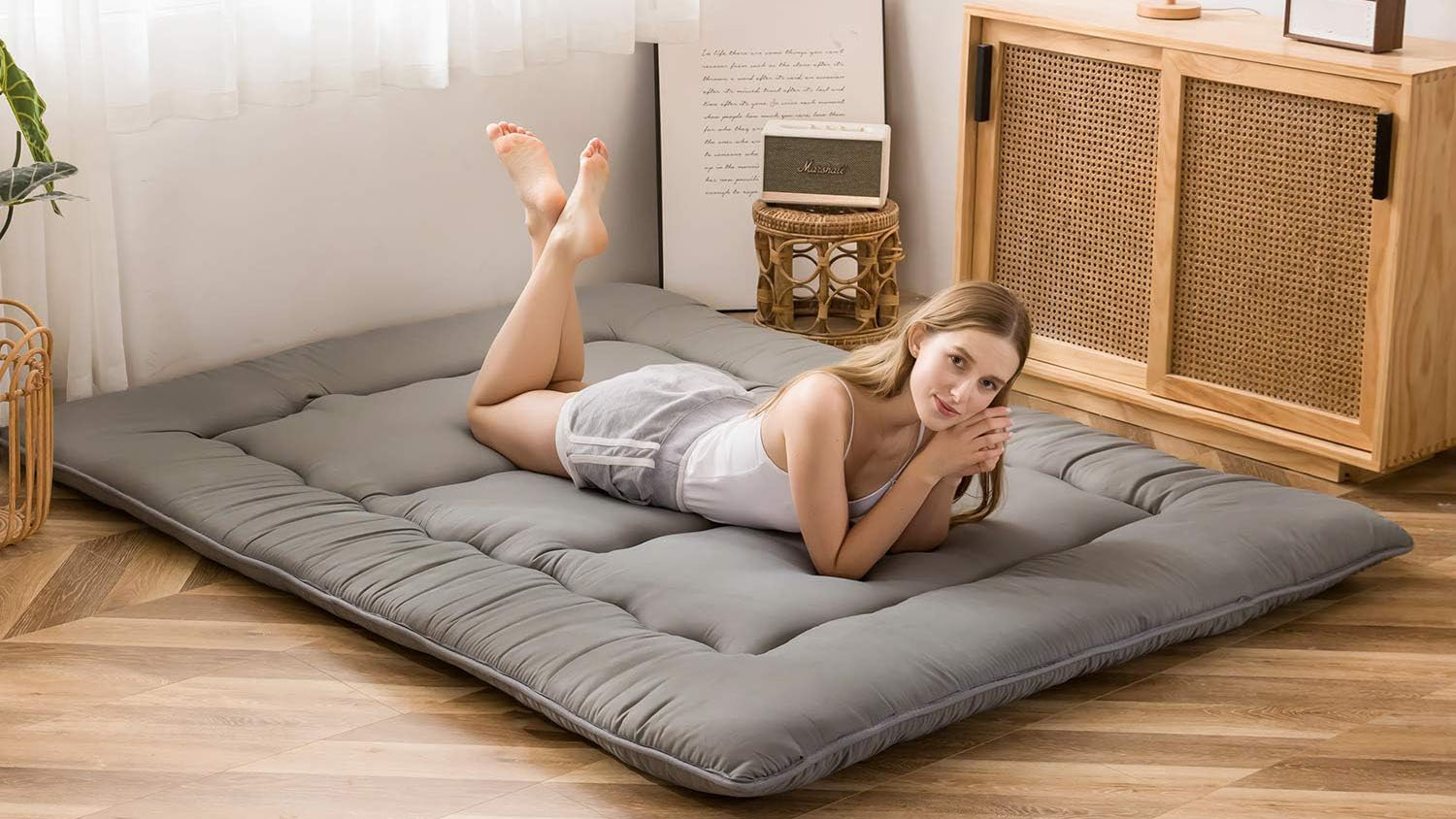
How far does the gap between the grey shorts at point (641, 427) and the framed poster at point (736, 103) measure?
131 centimetres

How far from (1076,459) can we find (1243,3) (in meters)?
1.16

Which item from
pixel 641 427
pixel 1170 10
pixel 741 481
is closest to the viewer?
pixel 741 481

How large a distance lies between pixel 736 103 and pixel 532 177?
1090mm

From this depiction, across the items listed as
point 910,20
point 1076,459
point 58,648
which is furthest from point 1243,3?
point 58,648

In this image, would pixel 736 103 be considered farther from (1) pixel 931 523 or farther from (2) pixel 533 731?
(2) pixel 533 731

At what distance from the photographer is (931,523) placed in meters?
2.50

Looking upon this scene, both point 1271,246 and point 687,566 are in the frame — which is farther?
point 1271,246

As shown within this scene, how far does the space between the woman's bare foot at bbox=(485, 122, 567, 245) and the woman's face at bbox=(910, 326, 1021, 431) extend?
910mm

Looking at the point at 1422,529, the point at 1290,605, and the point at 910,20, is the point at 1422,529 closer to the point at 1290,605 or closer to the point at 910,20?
the point at 1290,605

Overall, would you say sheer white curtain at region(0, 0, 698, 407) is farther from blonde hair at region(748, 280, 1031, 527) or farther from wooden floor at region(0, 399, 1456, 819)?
blonde hair at region(748, 280, 1031, 527)

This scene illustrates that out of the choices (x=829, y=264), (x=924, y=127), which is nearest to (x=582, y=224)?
(x=829, y=264)

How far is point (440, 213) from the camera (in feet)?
12.6

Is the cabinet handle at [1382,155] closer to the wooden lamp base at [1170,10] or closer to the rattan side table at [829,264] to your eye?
the wooden lamp base at [1170,10]

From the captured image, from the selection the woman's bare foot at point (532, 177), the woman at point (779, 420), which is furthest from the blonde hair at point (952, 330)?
the woman's bare foot at point (532, 177)
